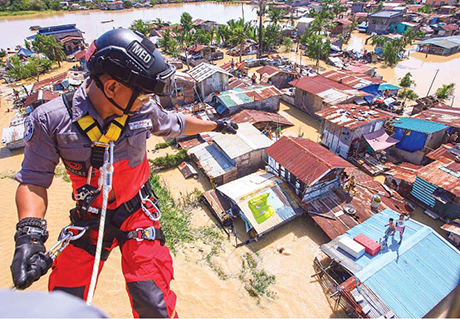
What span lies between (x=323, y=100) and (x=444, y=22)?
2080 inches

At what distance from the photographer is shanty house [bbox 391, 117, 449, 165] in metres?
16.5

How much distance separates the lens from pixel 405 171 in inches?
625

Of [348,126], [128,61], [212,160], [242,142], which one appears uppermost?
[128,61]

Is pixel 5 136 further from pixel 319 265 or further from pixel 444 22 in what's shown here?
pixel 444 22

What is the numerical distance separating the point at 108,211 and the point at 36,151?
1.28m

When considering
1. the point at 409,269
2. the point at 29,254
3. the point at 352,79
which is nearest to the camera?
the point at 29,254

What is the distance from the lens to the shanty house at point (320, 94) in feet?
70.3

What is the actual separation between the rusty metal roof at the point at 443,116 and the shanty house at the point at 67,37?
50976mm

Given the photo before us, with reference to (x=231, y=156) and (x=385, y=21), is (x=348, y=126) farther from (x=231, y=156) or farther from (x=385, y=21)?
(x=385, y=21)

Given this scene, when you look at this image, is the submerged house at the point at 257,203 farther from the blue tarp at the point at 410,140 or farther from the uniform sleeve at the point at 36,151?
the blue tarp at the point at 410,140

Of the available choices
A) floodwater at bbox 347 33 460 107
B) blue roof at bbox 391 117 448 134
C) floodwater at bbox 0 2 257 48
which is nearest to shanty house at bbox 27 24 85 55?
floodwater at bbox 0 2 257 48

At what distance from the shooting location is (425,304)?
8.53m

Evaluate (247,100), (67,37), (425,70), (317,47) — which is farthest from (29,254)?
(67,37)

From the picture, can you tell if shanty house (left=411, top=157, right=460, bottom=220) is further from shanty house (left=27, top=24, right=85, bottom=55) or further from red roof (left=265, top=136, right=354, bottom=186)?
shanty house (left=27, top=24, right=85, bottom=55)
